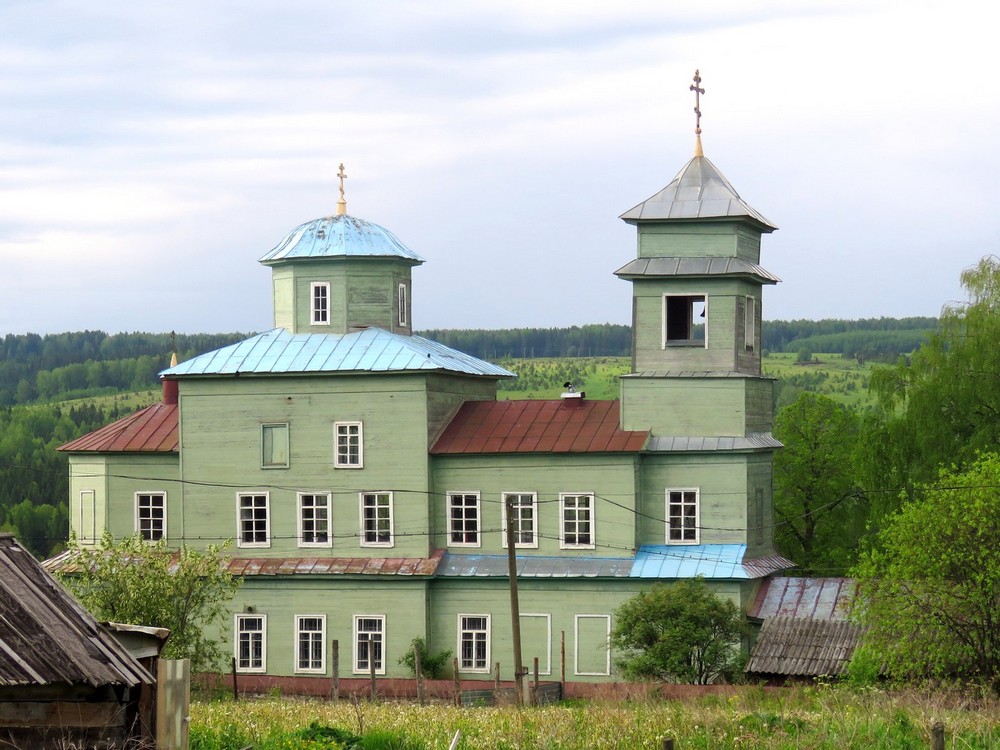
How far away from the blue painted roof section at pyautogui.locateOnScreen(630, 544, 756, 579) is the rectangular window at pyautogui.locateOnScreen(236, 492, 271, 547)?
30.8 feet

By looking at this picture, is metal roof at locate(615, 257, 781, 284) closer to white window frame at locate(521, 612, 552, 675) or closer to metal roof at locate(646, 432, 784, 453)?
metal roof at locate(646, 432, 784, 453)

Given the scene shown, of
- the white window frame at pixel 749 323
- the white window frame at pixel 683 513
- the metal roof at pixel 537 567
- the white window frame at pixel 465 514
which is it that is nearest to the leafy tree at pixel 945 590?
the white window frame at pixel 683 513

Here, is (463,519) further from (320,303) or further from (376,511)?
(320,303)

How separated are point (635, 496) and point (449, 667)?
19.7 ft

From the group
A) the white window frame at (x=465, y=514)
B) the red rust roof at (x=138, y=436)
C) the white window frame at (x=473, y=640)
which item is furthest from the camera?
the red rust roof at (x=138, y=436)

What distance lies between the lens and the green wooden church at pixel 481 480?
1534 inches

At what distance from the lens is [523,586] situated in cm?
3919

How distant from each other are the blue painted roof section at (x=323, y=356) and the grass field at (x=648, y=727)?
1746 centimetres

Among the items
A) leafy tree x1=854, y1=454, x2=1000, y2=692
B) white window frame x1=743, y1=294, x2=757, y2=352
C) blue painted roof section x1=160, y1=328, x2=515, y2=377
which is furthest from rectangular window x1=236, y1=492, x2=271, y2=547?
leafy tree x1=854, y1=454, x2=1000, y2=692

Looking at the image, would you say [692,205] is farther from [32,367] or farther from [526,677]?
[32,367]

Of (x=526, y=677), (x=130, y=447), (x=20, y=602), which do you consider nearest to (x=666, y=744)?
(x=20, y=602)

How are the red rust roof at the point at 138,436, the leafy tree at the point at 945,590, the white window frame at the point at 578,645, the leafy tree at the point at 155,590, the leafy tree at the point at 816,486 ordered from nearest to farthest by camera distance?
the leafy tree at the point at 945,590
the leafy tree at the point at 155,590
the white window frame at the point at 578,645
the red rust roof at the point at 138,436
the leafy tree at the point at 816,486

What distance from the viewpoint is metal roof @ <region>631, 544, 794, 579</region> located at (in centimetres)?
3788

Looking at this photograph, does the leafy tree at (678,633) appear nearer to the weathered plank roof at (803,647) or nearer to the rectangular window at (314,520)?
the weathered plank roof at (803,647)
